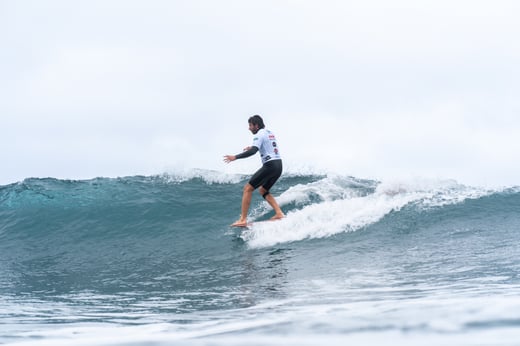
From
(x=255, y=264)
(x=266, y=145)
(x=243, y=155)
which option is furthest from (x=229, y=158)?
(x=255, y=264)

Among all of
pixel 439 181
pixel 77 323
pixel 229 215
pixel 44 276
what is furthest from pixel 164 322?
pixel 439 181

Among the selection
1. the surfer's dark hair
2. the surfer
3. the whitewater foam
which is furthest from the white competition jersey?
the whitewater foam

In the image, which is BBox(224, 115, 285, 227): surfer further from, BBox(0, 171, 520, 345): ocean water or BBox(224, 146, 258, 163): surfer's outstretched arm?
BBox(0, 171, 520, 345): ocean water

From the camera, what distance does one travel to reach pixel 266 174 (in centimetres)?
914

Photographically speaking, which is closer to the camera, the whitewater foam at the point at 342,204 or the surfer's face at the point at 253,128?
the whitewater foam at the point at 342,204

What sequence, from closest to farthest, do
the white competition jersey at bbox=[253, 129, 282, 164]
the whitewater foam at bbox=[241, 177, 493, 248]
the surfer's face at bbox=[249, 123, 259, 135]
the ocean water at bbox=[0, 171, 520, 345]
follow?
the ocean water at bbox=[0, 171, 520, 345] → the whitewater foam at bbox=[241, 177, 493, 248] → the white competition jersey at bbox=[253, 129, 282, 164] → the surfer's face at bbox=[249, 123, 259, 135]

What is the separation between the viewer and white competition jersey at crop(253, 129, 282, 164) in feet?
29.7

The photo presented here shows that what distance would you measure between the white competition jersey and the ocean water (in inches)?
44.7

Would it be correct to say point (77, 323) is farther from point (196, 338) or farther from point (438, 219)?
point (438, 219)

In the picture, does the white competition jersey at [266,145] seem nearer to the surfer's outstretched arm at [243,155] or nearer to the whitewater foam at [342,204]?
the surfer's outstretched arm at [243,155]

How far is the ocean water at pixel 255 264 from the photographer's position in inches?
121

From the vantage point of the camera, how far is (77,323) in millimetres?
4035

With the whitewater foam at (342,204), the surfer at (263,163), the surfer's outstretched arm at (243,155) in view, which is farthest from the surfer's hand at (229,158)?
the whitewater foam at (342,204)

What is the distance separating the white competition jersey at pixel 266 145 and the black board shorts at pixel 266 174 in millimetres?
92
